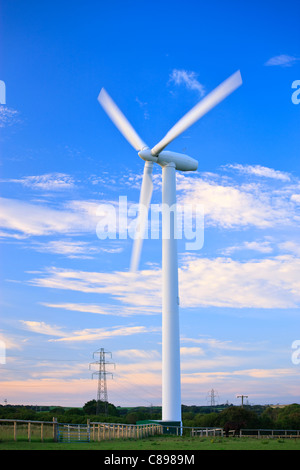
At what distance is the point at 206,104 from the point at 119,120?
1236 centimetres

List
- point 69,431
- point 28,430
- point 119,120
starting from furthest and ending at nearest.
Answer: point 119,120 < point 69,431 < point 28,430

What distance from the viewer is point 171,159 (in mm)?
60094

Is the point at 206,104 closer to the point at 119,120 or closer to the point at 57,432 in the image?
the point at 119,120

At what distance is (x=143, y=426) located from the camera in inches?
1946

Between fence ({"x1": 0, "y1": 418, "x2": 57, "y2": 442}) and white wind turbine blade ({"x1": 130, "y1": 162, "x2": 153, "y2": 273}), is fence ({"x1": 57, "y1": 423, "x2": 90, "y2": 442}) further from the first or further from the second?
white wind turbine blade ({"x1": 130, "y1": 162, "x2": 153, "y2": 273})

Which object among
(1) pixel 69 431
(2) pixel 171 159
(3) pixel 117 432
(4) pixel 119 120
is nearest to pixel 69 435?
(1) pixel 69 431

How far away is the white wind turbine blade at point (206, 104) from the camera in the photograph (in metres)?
54.2

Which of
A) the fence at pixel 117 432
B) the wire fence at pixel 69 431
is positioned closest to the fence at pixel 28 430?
the wire fence at pixel 69 431

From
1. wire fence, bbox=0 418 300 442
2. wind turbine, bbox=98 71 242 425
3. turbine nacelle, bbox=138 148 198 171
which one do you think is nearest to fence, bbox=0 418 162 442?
wire fence, bbox=0 418 300 442

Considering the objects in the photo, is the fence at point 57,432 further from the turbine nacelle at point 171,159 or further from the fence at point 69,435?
the turbine nacelle at point 171,159

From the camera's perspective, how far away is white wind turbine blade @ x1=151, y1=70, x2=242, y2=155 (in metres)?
54.2
